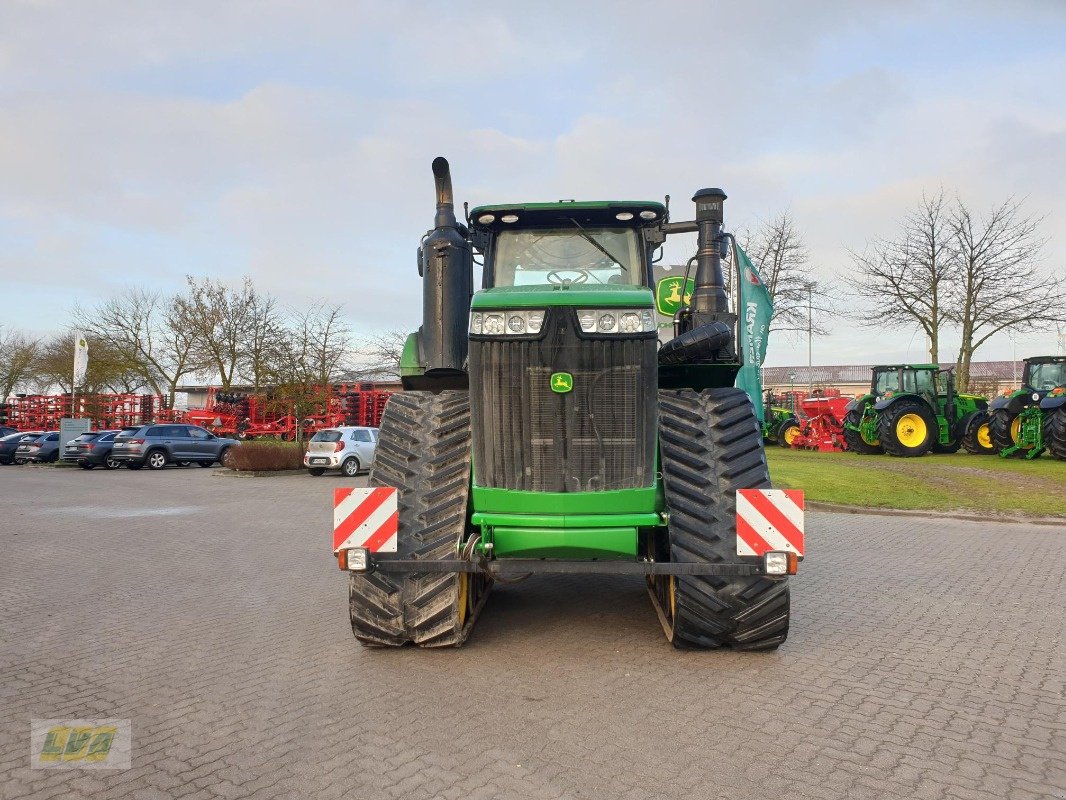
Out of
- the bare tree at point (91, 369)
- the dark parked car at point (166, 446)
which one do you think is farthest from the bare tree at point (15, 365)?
the dark parked car at point (166, 446)

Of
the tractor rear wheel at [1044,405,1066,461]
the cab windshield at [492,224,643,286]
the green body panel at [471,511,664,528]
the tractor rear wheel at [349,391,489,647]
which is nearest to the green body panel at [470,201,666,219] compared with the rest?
the cab windshield at [492,224,643,286]

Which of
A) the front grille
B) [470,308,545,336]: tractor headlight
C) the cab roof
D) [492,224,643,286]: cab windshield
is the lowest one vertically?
the front grille

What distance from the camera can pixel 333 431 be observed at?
75.7 ft

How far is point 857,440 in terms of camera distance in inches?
973

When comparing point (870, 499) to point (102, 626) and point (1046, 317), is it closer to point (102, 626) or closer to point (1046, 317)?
point (102, 626)

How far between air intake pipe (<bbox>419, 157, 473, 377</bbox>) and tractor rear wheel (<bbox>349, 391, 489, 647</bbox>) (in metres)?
0.65

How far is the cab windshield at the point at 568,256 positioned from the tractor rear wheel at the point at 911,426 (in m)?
19.0

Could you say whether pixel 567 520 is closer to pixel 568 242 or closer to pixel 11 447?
pixel 568 242

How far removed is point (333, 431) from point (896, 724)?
2061 cm

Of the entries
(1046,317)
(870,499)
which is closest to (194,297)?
(870,499)

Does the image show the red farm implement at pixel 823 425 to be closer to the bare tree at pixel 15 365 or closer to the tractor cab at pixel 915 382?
the tractor cab at pixel 915 382

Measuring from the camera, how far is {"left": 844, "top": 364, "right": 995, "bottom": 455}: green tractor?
22.5m

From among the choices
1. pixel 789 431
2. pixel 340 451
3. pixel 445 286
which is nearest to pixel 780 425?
pixel 789 431
